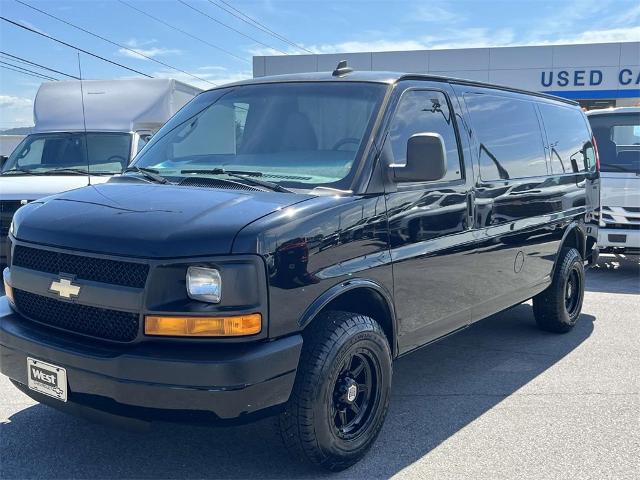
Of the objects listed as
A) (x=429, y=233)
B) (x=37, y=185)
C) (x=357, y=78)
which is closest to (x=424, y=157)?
(x=429, y=233)

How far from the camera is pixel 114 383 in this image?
2922 mm

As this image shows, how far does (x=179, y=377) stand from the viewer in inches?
112

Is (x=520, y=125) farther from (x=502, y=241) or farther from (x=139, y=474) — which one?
(x=139, y=474)

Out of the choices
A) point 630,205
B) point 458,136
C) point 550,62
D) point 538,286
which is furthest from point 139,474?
point 550,62

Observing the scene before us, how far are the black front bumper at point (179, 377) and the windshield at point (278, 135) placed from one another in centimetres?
106

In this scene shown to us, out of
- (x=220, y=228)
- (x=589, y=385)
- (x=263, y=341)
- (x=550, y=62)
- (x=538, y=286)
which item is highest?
(x=550, y=62)

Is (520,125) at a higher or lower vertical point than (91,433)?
higher

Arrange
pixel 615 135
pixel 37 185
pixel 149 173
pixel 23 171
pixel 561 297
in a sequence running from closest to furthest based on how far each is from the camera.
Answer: pixel 149 173, pixel 561 297, pixel 37 185, pixel 23 171, pixel 615 135

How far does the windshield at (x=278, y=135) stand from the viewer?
12.3 feet

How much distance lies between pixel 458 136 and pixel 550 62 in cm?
2281

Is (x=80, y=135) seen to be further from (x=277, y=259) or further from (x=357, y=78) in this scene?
(x=277, y=259)

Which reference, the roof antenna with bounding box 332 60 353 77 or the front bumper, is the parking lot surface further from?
the front bumper

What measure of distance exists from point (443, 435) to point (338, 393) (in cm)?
93

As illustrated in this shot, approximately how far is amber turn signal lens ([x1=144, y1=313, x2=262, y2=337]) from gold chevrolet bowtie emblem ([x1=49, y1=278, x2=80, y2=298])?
0.44 metres
